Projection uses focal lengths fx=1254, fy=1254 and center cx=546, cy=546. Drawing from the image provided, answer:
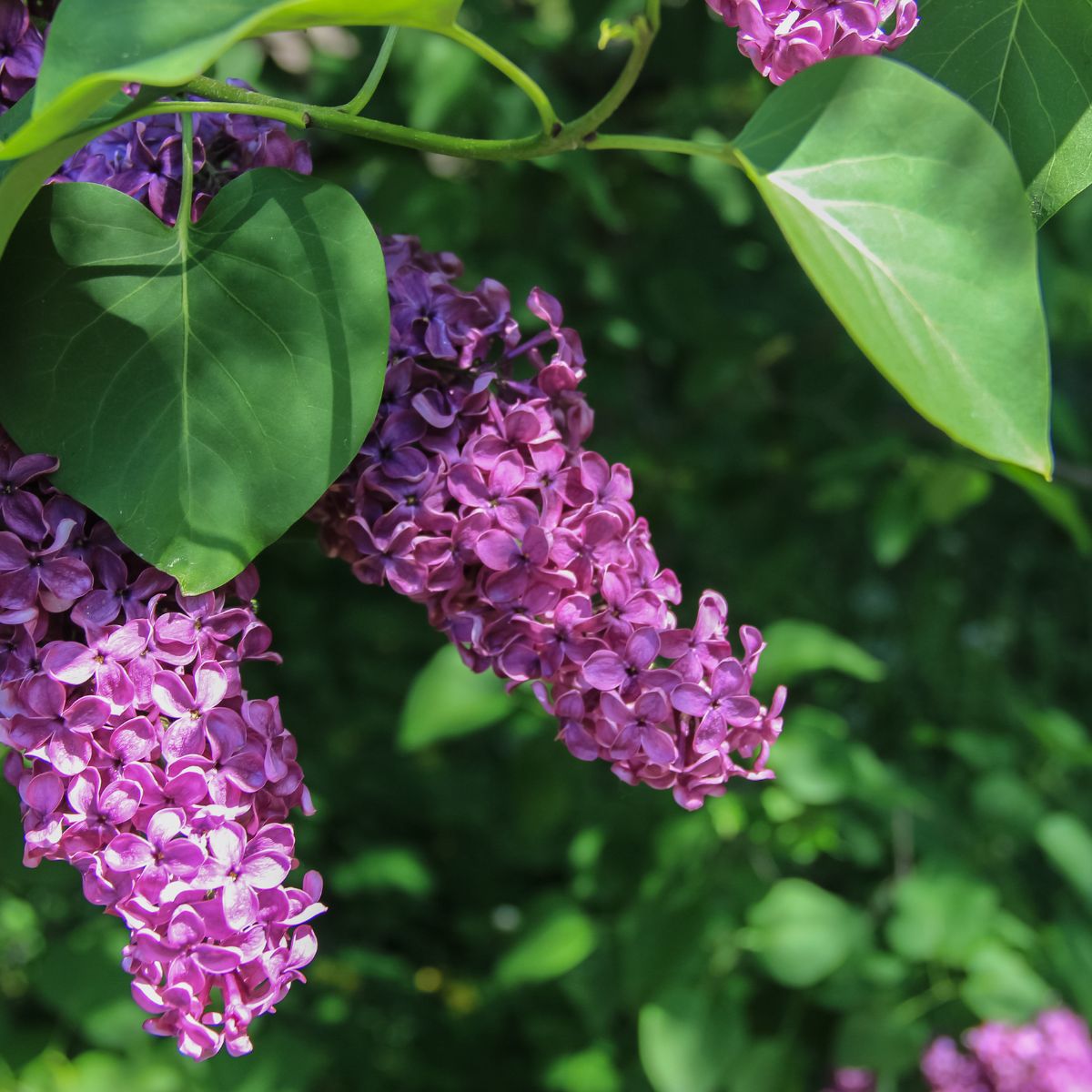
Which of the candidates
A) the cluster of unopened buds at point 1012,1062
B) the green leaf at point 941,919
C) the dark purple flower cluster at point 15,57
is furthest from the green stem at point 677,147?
the cluster of unopened buds at point 1012,1062

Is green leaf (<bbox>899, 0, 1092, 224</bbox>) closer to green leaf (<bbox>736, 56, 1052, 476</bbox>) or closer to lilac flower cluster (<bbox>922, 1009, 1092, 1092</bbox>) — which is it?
green leaf (<bbox>736, 56, 1052, 476</bbox>)

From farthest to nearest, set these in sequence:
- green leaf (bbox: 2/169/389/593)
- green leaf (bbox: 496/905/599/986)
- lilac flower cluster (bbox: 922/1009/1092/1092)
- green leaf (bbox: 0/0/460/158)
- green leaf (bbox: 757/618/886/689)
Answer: lilac flower cluster (bbox: 922/1009/1092/1092), green leaf (bbox: 496/905/599/986), green leaf (bbox: 757/618/886/689), green leaf (bbox: 2/169/389/593), green leaf (bbox: 0/0/460/158)

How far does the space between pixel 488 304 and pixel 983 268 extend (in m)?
0.20

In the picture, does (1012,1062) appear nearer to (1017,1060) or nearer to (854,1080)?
(1017,1060)

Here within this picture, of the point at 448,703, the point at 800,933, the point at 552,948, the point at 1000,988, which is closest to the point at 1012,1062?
the point at 1000,988

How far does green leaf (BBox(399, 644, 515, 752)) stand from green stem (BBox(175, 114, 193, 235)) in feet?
1.89

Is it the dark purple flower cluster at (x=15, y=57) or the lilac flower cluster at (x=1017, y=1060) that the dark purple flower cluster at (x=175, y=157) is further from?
the lilac flower cluster at (x=1017, y=1060)

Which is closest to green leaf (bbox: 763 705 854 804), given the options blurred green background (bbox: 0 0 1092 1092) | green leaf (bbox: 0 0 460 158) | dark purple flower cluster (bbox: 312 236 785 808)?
blurred green background (bbox: 0 0 1092 1092)

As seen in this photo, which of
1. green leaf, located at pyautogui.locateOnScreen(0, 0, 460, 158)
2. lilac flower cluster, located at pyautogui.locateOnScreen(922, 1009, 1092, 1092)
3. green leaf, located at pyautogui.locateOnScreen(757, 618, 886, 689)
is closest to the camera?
green leaf, located at pyautogui.locateOnScreen(0, 0, 460, 158)

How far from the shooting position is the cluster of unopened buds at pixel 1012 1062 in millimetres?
1249

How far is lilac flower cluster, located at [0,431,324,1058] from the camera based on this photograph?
40 centimetres

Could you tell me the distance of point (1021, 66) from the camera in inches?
18.4

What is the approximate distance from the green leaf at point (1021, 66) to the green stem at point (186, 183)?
26 centimetres

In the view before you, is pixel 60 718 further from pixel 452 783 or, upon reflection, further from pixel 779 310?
pixel 452 783
